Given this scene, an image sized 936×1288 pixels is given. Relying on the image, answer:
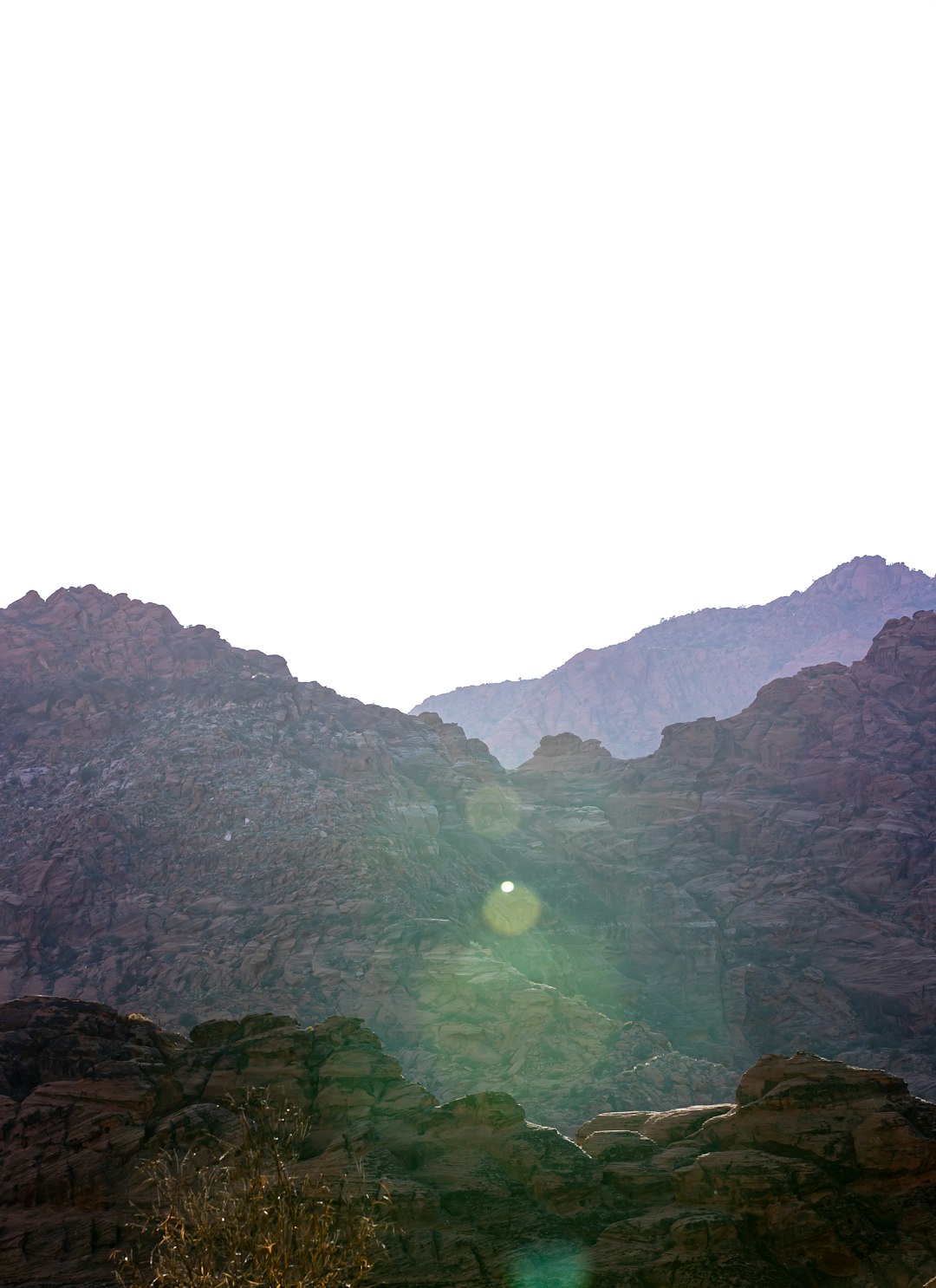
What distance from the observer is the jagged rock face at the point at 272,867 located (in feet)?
152

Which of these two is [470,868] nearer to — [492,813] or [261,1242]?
[492,813]

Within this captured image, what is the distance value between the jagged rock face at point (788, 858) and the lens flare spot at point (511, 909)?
5652mm

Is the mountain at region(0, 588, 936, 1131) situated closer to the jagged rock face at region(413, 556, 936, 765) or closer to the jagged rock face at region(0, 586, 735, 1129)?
the jagged rock face at region(0, 586, 735, 1129)

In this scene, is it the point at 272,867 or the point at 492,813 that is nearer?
the point at 272,867

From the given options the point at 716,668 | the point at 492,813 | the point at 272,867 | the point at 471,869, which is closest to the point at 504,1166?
the point at 272,867

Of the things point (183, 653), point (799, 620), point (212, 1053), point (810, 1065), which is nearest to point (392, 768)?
Result: point (183, 653)

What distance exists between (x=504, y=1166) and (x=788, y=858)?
4622cm

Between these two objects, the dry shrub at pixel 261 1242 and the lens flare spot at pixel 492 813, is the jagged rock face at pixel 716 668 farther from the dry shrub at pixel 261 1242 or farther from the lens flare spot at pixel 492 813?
the dry shrub at pixel 261 1242

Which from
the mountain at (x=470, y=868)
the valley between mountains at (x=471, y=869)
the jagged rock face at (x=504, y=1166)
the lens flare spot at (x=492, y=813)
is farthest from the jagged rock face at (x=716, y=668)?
the jagged rock face at (x=504, y=1166)

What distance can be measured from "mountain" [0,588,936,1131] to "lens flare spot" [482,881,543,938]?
0.72ft

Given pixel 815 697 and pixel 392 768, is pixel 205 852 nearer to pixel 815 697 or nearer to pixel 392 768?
pixel 392 768

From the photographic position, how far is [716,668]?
194 metres

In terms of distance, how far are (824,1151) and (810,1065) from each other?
8.00 ft

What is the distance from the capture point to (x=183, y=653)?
77438mm
